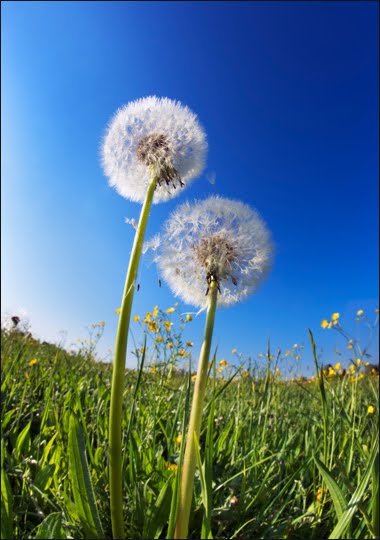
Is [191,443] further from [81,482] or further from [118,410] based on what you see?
[81,482]

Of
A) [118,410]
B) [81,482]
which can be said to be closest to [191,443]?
[118,410]

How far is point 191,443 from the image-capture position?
1288 mm

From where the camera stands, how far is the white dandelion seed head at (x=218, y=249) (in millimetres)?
1666

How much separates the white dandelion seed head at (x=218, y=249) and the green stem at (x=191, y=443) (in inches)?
13.1

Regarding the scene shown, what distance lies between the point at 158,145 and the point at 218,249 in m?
0.51

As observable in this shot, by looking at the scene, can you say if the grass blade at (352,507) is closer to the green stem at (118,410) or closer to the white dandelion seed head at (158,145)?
the green stem at (118,410)

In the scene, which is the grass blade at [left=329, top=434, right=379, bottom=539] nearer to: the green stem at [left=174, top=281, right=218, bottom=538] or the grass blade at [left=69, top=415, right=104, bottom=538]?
the green stem at [left=174, top=281, right=218, bottom=538]

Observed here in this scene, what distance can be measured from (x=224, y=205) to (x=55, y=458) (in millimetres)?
1466

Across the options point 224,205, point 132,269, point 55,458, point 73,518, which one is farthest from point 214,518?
point 224,205

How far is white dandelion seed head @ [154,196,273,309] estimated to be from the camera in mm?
1666

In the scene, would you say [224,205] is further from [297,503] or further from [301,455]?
[301,455]

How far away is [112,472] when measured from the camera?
133 centimetres

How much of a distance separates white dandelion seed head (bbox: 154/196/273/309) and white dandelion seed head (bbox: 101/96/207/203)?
157 mm

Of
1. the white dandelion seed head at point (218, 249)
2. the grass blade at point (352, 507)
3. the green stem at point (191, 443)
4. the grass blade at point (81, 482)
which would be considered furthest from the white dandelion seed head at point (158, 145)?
the grass blade at point (352, 507)
